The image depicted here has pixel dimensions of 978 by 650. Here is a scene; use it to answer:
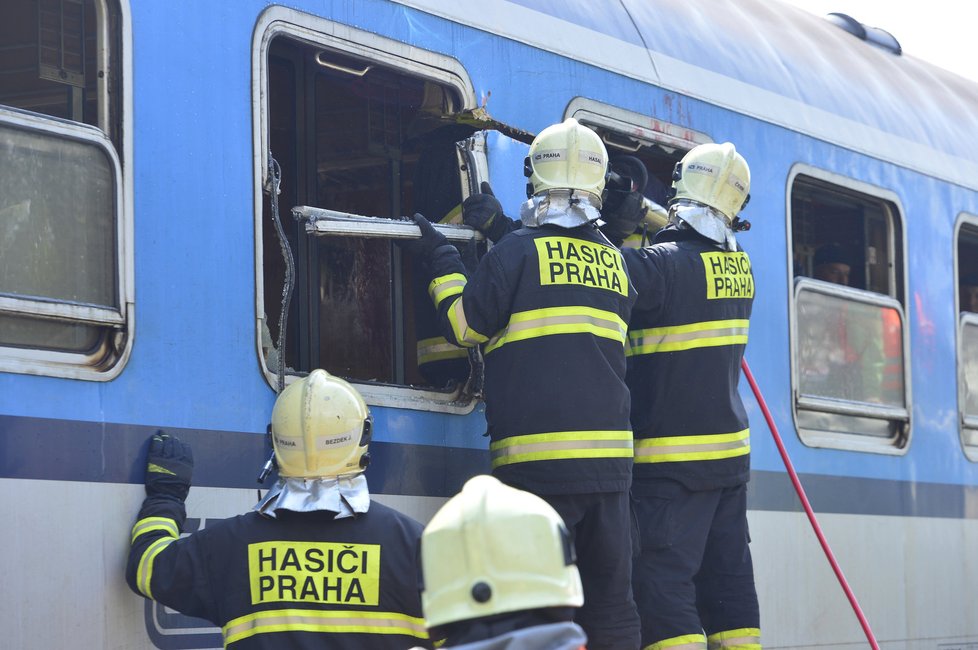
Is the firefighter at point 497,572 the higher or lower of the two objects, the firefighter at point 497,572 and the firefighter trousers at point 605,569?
the higher

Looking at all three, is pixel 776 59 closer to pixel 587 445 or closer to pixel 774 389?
pixel 774 389

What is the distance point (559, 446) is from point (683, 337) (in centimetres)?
79

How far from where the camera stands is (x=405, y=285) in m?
4.52

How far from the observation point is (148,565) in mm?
3160

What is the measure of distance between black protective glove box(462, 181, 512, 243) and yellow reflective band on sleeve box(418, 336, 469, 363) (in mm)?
343

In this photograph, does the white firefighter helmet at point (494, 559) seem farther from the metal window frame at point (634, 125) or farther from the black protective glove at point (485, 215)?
the metal window frame at point (634, 125)

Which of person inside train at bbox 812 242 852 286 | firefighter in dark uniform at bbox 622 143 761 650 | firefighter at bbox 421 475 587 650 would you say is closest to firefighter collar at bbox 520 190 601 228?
firefighter in dark uniform at bbox 622 143 761 650

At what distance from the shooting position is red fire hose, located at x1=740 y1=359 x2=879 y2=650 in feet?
16.6

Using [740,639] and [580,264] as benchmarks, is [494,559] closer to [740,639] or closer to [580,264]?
[580,264]

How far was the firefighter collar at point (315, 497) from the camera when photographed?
10.3 ft

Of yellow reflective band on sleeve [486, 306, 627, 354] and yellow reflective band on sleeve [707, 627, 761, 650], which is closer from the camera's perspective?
yellow reflective band on sleeve [486, 306, 627, 354]

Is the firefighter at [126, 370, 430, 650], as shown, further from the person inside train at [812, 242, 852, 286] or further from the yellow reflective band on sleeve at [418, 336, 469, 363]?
the person inside train at [812, 242, 852, 286]

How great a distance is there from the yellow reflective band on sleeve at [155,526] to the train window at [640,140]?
2031 mm

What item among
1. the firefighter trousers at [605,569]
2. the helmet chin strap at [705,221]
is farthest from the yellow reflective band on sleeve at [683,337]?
the firefighter trousers at [605,569]
